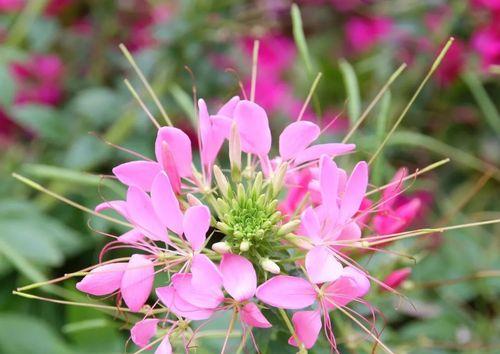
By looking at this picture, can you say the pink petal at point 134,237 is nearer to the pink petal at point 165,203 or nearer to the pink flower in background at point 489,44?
the pink petal at point 165,203

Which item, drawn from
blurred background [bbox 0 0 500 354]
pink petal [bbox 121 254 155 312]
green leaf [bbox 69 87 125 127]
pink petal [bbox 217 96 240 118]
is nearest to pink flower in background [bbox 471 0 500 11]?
blurred background [bbox 0 0 500 354]

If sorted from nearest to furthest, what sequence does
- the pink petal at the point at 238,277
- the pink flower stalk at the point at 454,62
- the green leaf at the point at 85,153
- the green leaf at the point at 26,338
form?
the pink petal at the point at 238,277
the green leaf at the point at 26,338
the green leaf at the point at 85,153
the pink flower stalk at the point at 454,62

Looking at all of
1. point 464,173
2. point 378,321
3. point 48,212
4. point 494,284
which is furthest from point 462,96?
point 48,212

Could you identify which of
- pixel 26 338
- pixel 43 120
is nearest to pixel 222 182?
pixel 26 338

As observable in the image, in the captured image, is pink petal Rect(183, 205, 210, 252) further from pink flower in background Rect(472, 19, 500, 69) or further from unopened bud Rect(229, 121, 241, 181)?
pink flower in background Rect(472, 19, 500, 69)

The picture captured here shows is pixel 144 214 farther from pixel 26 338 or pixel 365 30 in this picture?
pixel 365 30

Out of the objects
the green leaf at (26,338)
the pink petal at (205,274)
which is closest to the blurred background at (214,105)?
the green leaf at (26,338)
